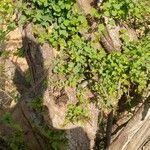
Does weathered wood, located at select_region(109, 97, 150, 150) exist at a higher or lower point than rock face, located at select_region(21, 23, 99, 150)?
higher

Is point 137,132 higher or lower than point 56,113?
higher

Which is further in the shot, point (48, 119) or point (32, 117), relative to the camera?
point (32, 117)

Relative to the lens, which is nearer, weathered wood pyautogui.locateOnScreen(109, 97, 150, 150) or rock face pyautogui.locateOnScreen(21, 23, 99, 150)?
weathered wood pyautogui.locateOnScreen(109, 97, 150, 150)

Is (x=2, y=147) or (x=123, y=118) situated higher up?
(x=123, y=118)

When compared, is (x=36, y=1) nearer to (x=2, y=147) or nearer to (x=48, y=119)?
(x=48, y=119)

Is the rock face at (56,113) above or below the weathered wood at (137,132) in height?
below

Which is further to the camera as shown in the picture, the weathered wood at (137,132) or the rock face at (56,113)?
the rock face at (56,113)

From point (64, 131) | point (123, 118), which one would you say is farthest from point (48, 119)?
point (123, 118)

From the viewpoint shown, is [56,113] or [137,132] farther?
[56,113]
